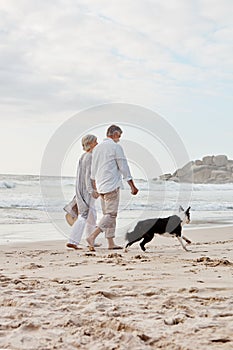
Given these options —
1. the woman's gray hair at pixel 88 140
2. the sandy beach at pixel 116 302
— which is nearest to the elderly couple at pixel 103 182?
the woman's gray hair at pixel 88 140

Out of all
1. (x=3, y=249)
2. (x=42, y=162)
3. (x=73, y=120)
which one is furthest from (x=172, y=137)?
(x=3, y=249)

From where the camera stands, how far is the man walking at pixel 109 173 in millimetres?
7504

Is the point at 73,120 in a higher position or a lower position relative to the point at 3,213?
higher

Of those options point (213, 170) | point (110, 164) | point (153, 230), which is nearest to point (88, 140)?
point (110, 164)

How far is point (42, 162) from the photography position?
8.23m

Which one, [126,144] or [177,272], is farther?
[126,144]

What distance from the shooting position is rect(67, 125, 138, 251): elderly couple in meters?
7.51

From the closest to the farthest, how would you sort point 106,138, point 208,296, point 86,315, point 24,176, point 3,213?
point 86,315 < point 208,296 < point 106,138 < point 3,213 < point 24,176

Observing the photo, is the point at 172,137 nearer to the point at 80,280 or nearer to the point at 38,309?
the point at 80,280

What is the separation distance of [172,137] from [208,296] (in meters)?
4.51

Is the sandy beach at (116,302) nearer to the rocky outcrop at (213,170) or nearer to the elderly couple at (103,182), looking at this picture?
the elderly couple at (103,182)

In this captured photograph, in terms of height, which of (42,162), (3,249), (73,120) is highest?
(73,120)

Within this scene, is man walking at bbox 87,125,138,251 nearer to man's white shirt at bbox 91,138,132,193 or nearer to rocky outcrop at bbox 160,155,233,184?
man's white shirt at bbox 91,138,132,193

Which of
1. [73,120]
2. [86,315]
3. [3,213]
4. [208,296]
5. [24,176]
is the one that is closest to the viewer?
[86,315]
